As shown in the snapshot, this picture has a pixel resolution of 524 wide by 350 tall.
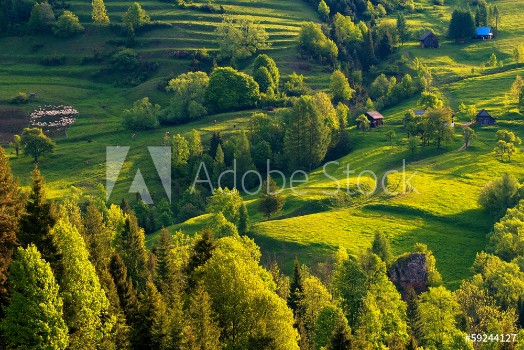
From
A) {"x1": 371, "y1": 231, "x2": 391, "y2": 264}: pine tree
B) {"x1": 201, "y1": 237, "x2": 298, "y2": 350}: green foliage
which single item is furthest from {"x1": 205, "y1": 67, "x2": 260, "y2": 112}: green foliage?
{"x1": 201, "y1": 237, "x2": 298, "y2": 350}: green foliage

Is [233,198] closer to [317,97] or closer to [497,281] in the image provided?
[497,281]

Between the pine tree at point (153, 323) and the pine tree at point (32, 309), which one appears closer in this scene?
the pine tree at point (32, 309)

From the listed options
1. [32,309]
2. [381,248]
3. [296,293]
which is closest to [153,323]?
[32,309]

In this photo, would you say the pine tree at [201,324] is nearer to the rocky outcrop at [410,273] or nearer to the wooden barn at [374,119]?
the rocky outcrop at [410,273]

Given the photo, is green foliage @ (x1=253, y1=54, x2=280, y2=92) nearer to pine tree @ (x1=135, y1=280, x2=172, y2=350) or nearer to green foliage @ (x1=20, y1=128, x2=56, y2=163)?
green foliage @ (x1=20, y1=128, x2=56, y2=163)

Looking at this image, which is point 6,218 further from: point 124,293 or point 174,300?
point 174,300

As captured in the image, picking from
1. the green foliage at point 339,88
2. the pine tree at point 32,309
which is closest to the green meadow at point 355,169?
the green foliage at point 339,88
